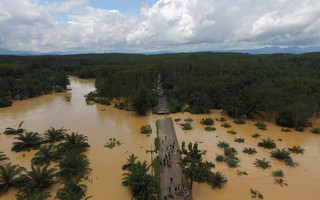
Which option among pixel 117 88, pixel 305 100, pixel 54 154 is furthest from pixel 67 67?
pixel 305 100

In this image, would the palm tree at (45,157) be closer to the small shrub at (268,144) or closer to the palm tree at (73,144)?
the palm tree at (73,144)

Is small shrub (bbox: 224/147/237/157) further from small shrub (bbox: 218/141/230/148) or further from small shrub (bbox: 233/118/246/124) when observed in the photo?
small shrub (bbox: 233/118/246/124)

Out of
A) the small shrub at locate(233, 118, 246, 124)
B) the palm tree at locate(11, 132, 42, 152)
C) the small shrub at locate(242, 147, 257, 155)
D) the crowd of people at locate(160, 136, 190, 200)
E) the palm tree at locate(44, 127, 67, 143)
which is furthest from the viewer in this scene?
the small shrub at locate(233, 118, 246, 124)

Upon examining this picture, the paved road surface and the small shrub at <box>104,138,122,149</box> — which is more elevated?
the paved road surface

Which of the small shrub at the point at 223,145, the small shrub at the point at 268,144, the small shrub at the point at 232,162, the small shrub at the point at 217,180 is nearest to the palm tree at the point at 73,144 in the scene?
the small shrub at the point at 217,180

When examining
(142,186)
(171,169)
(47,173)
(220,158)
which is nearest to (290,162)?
(220,158)

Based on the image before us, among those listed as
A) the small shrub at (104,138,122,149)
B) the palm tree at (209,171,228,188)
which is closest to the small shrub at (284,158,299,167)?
the palm tree at (209,171,228,188)

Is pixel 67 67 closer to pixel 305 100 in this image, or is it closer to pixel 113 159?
pixel 113 159
